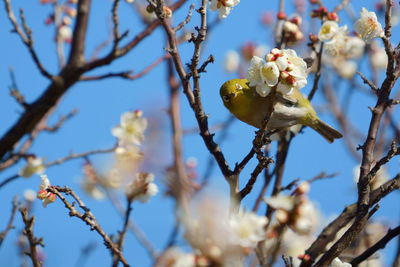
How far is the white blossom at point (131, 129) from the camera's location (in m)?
4.67

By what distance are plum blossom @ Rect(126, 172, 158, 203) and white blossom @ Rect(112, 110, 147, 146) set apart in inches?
39.1

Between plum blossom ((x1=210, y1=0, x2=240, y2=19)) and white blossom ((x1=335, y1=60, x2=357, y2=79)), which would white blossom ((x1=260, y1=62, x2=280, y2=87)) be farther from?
white blossom ((x1=335, y1=60, x2=357, y2=79))

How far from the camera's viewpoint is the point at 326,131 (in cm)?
461

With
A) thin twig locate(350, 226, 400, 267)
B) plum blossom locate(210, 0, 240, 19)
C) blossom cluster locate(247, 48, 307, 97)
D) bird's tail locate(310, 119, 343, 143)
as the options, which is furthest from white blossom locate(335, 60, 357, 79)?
blossom cluster locate(247, 48, 307, 97)

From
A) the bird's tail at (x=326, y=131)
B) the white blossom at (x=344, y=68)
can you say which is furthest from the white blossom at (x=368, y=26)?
the white blossom at (x=344, y=68)

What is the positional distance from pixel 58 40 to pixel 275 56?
3171 millimetres

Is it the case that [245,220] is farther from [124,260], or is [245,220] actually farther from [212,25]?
[212,25]

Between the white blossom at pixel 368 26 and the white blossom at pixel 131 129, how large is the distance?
2.13 meters

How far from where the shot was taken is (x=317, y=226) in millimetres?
5867

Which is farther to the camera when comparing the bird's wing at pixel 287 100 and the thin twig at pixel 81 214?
the bird's wing at pixel 287 100

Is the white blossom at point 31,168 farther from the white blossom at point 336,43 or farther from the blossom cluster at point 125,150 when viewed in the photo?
the white blossom at point 336,43

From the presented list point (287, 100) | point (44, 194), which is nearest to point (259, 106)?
point (287, 100)

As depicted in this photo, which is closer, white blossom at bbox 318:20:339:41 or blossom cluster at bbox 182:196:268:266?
blossom cluster at bbox 182:196:268:266

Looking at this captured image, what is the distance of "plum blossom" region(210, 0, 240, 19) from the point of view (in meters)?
3.10
